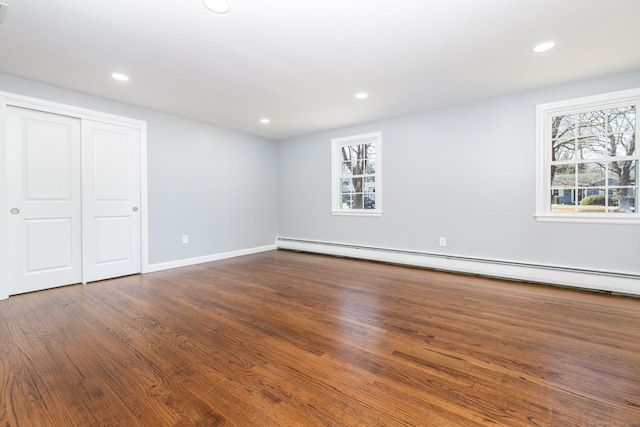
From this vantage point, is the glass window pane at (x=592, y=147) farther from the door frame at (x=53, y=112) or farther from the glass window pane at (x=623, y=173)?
the door frame at (x=53, y=112)

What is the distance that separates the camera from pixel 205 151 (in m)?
4.82

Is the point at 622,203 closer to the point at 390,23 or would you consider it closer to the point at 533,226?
the point at 533,226

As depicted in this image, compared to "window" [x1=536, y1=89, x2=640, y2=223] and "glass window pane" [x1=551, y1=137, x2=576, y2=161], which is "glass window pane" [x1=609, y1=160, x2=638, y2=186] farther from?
"glass window pane" [x1=551, y1=137, x2=576, y2=161]

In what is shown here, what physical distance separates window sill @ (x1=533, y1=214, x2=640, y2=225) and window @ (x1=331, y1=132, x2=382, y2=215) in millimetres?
2203

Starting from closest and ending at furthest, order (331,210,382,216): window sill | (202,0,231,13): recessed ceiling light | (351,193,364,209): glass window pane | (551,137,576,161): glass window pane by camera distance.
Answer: (202,0,231,13): recessed ceiling light < (551,137,576,161): glass window pane < (331,210,382,216): window sill < (351,193,364,209): glass window pane

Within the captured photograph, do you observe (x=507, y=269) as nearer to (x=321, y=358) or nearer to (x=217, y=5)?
(x=321, y=358)

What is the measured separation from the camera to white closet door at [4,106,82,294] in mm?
3088

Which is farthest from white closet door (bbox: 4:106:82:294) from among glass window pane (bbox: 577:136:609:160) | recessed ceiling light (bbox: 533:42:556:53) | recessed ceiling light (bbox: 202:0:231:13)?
glass window pane (bbox: 577:136:609:160)

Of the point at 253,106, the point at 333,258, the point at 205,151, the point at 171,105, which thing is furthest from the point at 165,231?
the point at 333,258

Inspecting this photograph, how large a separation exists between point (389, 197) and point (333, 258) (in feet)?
5.02

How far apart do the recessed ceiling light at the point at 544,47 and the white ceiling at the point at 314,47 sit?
2.4 inches

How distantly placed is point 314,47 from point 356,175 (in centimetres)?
285

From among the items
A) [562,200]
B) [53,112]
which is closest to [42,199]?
[53,112]

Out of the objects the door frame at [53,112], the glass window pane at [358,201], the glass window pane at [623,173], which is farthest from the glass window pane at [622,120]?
the door frame at [53,112]
